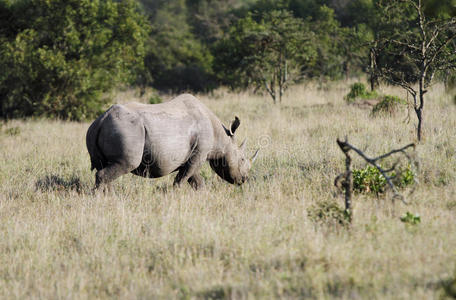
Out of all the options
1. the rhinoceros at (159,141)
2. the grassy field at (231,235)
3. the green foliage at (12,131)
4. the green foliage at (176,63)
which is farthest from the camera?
the green foliage at (176,63)

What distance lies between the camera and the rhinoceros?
21.7 ft

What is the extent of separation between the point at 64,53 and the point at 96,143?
37.6 ft

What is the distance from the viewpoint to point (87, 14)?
17.1 metres

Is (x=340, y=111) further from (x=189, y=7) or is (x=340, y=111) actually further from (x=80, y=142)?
(x=189, y=7)

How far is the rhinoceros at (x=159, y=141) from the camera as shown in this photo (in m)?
6.61

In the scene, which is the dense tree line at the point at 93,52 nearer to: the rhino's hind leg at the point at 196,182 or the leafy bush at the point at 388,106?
the leafy bush at the point at 388,106

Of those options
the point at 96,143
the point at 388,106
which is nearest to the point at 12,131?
the point at 96,143

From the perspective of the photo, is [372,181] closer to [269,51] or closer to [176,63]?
[269,51]

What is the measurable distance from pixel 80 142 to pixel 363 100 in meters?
8.24

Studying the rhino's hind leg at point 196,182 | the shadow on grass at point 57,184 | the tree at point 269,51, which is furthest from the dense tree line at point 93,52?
the shadow on grass at point 57,184

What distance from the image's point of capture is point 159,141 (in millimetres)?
6824

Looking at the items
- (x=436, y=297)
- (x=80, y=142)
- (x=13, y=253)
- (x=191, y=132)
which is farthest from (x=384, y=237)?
(x=80, y=142)

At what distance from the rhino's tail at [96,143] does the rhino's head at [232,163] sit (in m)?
1.88

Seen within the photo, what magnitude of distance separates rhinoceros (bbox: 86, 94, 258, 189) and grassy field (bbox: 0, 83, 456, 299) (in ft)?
1.31
